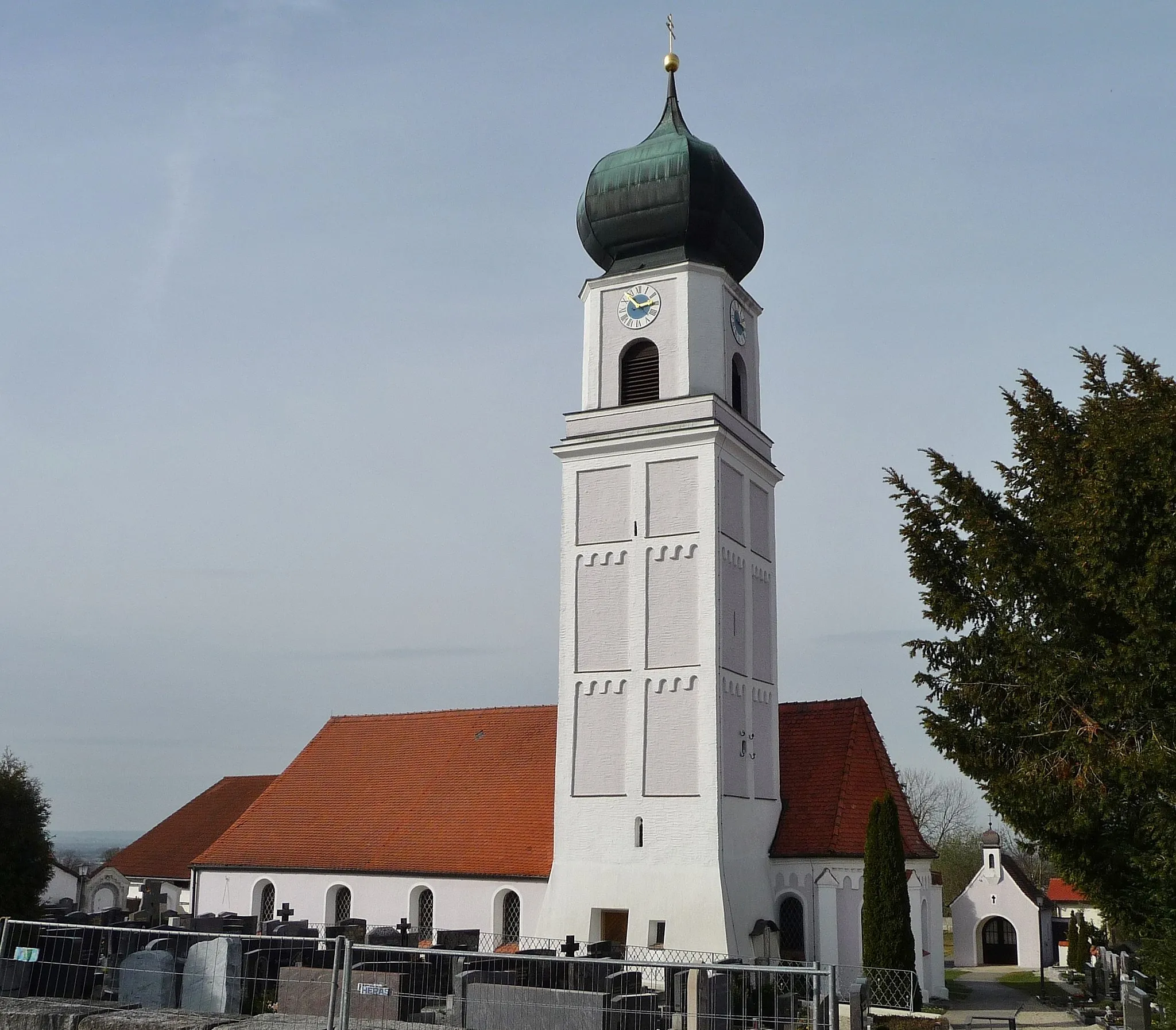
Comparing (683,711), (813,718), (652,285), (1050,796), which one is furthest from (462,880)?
(1050,796)

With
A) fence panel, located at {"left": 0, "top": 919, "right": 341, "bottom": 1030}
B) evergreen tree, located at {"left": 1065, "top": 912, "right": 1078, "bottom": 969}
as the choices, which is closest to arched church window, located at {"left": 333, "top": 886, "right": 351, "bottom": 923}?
fence panel, located at {"left": 0, "top": 919, "right": 341, "bottom": 1030}

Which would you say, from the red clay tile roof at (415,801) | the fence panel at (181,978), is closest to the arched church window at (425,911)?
the red clay tile roof at (415,801)

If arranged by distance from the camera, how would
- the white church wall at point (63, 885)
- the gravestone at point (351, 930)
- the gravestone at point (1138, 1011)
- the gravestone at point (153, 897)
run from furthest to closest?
the white church wall at point (63, 885) → the gravestone at point (153, 897) → the gravestone at point (351, 930) → the gravestone at point (1138, 1011)

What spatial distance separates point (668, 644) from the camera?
2597cm

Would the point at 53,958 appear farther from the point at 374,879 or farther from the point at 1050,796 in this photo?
the point at 1050,796

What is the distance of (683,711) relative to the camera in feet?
83.7

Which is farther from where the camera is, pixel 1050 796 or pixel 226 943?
pixel 226 943

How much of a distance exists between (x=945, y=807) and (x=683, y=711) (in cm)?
5189

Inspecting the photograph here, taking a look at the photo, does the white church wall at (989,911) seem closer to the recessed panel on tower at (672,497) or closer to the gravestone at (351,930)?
the recessed panel on tower at (672,497)

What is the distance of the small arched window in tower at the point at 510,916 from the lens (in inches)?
1071

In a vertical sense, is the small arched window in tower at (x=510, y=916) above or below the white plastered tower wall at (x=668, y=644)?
below

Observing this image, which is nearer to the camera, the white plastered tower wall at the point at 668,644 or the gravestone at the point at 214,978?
the gravestone at the point at 214,978

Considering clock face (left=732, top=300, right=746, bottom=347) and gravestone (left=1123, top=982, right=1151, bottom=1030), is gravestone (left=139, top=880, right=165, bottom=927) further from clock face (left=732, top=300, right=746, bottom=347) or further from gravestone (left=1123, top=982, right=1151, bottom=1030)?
gravestone (left=1123, top=982, right=1151, bottom=1030)

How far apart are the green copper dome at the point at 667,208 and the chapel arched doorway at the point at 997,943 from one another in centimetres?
2485
